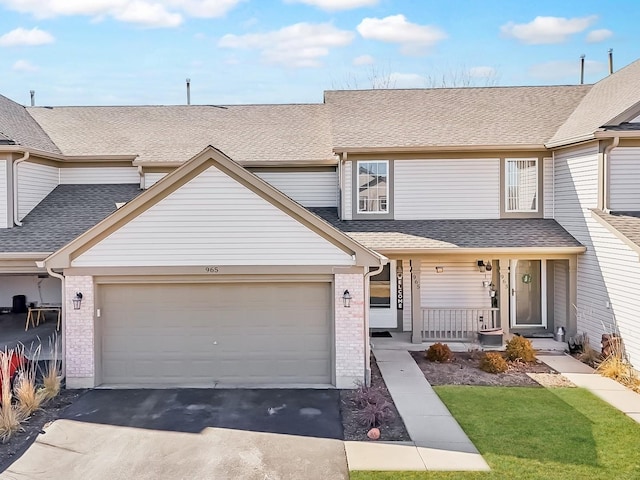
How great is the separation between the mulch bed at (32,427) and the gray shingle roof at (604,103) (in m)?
13.0

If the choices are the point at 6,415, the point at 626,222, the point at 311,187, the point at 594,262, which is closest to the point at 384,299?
the point at 311,187

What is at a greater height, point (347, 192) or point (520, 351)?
point (347, 192)

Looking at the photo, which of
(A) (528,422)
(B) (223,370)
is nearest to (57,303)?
(B) (223,370)

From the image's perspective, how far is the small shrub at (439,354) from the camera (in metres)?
12.6

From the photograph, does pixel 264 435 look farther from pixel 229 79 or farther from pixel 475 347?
pixel 229 79

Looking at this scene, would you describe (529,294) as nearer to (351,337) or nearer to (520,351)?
(520,351)

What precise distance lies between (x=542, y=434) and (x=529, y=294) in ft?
24.7

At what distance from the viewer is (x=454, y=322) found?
14805 mm

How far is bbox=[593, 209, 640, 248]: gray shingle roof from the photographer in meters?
11.5

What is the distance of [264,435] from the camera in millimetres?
8531

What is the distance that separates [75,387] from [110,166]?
8112mm

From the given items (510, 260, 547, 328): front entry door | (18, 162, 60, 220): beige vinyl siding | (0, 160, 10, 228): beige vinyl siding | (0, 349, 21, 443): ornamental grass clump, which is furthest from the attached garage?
(510, 260, 547, 328): front entry door

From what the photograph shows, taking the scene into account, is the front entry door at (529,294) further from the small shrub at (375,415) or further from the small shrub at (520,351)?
the small shrub at (375,415)

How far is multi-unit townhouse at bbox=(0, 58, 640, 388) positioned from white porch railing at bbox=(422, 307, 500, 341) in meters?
0.06
